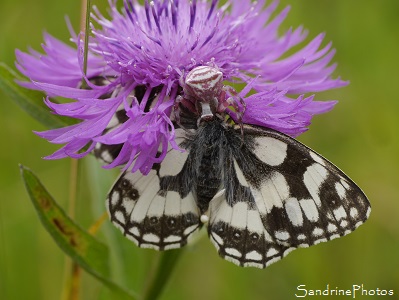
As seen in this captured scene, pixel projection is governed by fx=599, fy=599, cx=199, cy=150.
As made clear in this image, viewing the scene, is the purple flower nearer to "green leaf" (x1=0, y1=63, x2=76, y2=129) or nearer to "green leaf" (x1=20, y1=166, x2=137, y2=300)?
"green leaf" (x1=0, y1=63, x2=76, y2=129)

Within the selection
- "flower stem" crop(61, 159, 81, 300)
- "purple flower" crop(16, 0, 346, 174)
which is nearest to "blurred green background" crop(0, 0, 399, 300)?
"flower stem" crop(61, 159, 81, 300)

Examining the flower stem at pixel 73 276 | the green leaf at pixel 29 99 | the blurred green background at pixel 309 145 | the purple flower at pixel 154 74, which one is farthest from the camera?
the blurred green background at pixel 309 145

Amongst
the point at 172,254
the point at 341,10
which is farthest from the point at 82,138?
the point at 341,10

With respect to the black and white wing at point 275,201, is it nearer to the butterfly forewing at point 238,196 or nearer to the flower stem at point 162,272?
the butterfly forewing at point 238,196

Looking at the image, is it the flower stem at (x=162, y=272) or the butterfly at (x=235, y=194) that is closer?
the butterfly at (x=235, y=194)

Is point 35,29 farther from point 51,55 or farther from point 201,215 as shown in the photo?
point 201,215

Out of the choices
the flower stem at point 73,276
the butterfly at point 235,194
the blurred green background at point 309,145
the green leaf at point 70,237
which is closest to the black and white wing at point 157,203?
the butterfly at point 235,194

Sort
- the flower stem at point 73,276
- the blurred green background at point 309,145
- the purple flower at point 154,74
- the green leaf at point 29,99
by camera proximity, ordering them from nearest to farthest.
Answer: the purple flower at point 154,74, the green leaf at point 29,99, the flower stem at point 73,276, the blurred green background at point 309,145

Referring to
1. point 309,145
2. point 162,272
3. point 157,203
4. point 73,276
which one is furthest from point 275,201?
point 309,145
